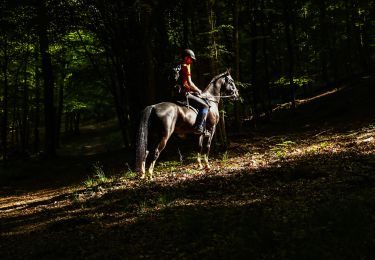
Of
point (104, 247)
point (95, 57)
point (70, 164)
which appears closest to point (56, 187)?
point (70, 164)

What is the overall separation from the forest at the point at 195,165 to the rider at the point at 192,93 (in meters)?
0.51

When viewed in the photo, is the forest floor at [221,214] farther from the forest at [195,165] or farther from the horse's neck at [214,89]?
the horse's neck at [214,89]

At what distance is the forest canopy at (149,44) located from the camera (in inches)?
762

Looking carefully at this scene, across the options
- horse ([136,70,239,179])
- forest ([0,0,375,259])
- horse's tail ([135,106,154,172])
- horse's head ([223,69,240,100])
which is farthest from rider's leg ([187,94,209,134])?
horse's tail ([135,106,154,172])

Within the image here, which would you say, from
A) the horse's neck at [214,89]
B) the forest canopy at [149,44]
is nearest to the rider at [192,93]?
the forest canopy at [149,44]

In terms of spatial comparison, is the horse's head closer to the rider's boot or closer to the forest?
the forest

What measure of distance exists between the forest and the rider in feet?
1.68

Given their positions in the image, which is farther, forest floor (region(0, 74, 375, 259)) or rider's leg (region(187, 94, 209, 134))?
rider's leg (region(187, 94, 209, 134))

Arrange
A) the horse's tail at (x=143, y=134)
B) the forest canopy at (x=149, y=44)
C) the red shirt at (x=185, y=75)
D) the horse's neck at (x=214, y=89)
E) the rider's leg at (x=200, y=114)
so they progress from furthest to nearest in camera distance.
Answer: the forest canopy at (x=149, y=44)
the horse's neck at (x=214, y=89)
the rider's leg at (x=200, y=114)
the red shirt at (x=185, y=75)
the horse's tail at (x=143, y=134)

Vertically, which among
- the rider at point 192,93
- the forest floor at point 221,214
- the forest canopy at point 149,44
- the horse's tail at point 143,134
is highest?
the forest canopy at point 149,44

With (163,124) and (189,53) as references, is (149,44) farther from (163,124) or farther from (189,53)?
(163,124)

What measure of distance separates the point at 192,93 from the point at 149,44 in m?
4.69

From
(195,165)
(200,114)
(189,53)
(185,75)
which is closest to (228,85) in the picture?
(200,114)

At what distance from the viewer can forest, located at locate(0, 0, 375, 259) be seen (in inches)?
259
